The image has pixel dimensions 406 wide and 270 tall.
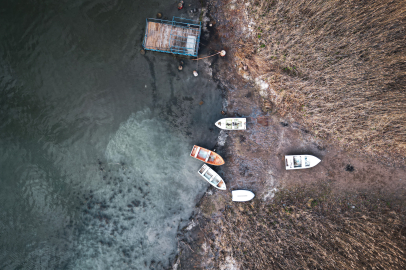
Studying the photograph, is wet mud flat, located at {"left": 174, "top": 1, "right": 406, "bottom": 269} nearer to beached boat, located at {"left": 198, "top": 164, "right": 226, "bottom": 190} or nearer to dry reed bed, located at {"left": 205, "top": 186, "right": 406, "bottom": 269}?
dry reed bed, located at {"left": 205, "top": 186, "right": 406, "bottom": 269}

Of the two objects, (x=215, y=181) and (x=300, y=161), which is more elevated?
(x=300, y=161)

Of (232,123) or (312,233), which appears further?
(232,123)

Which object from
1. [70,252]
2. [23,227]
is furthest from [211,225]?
[23,227]

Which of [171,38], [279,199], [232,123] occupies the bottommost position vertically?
[279,199]

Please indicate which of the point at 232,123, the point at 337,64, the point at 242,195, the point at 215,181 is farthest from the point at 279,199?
the point at 337,64

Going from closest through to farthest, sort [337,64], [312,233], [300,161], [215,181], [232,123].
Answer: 1. [337,64]
2. [312,233]
3. [300,161]
4. [232,123]
5. [215,181]

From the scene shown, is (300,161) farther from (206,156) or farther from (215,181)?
(206,156)

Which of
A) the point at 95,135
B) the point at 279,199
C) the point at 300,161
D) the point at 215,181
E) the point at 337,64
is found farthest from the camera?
the point at 95,135

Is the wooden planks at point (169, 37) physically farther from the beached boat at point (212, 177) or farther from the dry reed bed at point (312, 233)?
the dry reed bed at point (312, 233)
